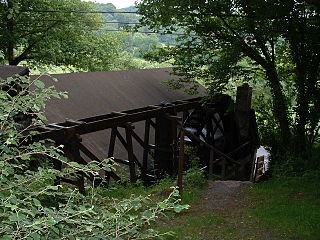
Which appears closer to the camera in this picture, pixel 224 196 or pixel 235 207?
pixel 235 207

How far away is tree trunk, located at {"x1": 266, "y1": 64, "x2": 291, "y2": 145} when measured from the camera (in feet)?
40.6

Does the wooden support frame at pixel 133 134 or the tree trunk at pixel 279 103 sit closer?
the wooden support frame at pixel 133 134

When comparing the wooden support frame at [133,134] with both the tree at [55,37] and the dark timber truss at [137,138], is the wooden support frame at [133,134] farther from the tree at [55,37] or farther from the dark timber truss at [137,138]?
the tree at [55,37]

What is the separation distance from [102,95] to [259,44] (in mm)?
5056

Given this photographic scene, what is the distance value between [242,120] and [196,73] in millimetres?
2859

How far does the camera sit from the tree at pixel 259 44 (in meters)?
10.9

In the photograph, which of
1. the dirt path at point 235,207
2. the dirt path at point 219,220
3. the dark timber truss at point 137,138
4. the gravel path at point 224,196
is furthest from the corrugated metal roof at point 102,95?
the dirt path at point 219,220

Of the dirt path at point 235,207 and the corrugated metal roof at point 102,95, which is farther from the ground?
the corrugated metal roof at point 102,95

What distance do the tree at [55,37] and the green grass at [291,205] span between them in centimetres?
1045

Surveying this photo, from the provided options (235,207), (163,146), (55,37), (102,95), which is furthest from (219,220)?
(55,37)

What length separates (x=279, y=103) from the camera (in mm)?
12531

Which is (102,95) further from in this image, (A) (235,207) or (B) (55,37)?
(B) (55,37)

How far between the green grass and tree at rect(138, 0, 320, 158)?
2886 mm

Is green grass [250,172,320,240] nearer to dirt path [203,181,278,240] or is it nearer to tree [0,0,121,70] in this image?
dirt path [203,181,278,240]
